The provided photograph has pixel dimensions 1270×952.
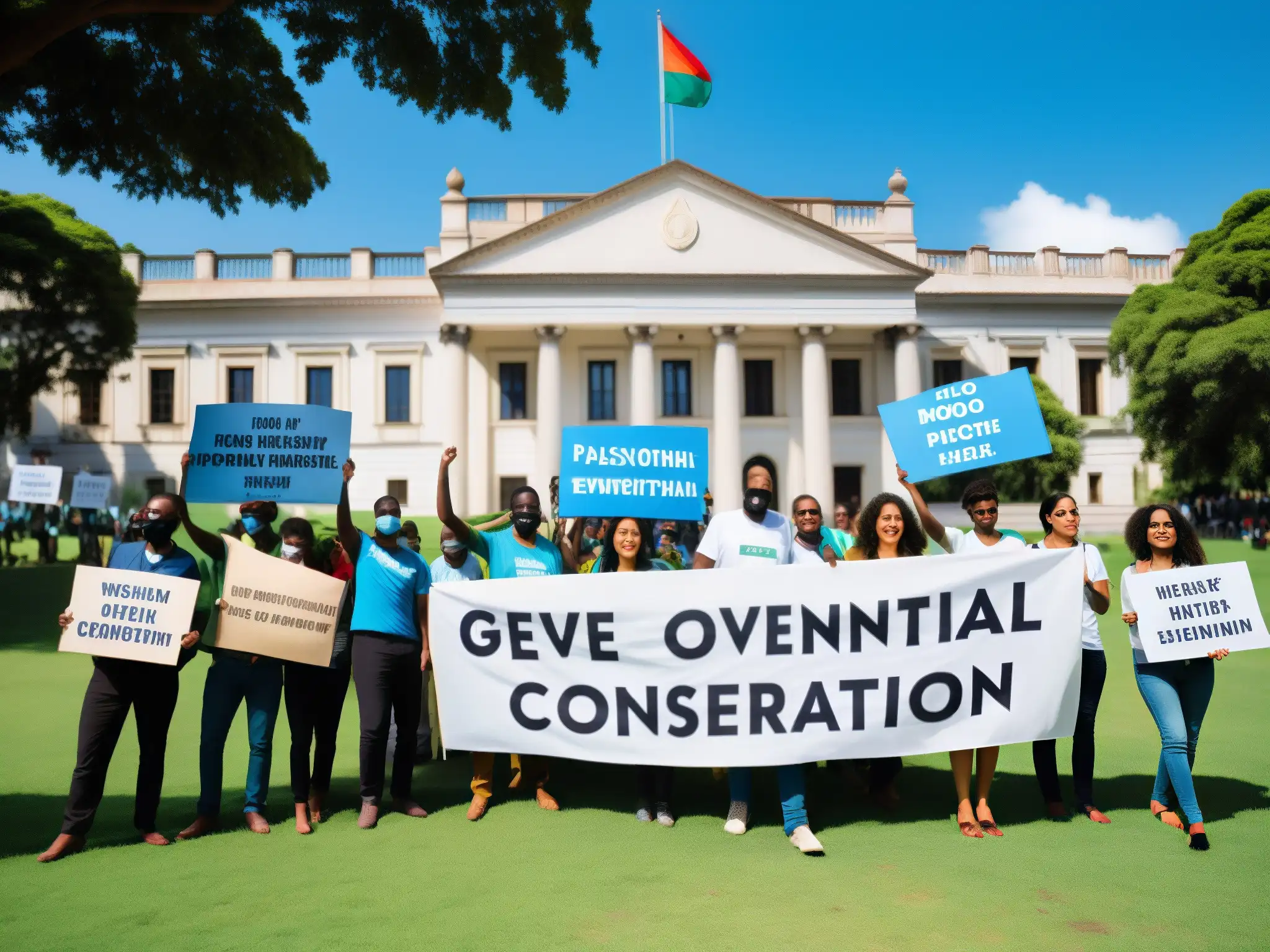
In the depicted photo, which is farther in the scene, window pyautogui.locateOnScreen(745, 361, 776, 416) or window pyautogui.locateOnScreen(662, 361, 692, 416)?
window pyautogui.locateOnScreen(745, 361, 776, 416)

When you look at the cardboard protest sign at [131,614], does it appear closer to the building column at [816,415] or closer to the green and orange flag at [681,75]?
the building column at [816,415]

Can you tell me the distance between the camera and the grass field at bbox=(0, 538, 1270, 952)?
351 cm

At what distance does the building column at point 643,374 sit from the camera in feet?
105

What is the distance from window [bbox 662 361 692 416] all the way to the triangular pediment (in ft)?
14.7

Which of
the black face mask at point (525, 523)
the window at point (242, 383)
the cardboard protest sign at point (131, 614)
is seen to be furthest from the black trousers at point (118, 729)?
the window at point (242, 383)

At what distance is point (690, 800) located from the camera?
212 inches

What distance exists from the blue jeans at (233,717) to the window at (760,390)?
1257 inches

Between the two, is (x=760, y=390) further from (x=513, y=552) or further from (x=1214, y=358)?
(x=513, y=552)

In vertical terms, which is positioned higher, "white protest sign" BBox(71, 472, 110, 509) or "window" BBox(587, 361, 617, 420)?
"window" BBox(587, 361, 617, 420)

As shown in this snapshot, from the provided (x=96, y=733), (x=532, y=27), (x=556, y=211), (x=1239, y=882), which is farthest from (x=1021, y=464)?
(x=96, y=733)

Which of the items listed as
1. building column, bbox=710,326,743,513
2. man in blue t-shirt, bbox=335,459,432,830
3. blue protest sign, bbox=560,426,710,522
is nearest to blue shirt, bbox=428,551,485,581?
man in blue t-shirt, bbox=335,459,432,830

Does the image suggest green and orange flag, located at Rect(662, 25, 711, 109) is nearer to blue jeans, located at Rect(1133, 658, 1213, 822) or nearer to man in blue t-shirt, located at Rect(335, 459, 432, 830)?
man in blue t-shirt, located at Rect(335, 459, 432, 830)

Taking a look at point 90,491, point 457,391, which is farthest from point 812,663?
point 457,391

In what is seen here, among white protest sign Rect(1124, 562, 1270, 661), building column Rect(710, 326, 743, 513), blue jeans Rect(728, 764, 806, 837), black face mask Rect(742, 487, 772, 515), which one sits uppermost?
building column Rect(710, 326, 743, 513)
